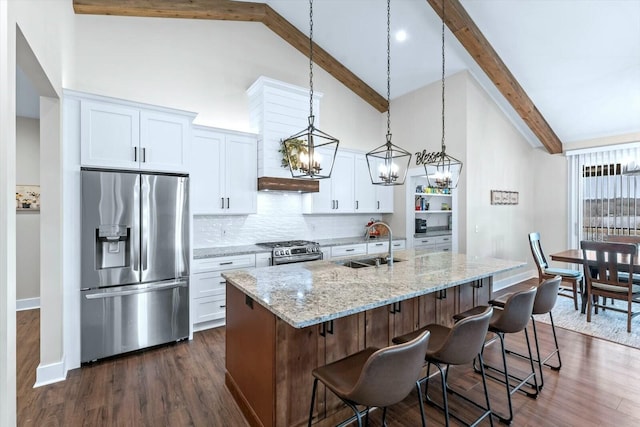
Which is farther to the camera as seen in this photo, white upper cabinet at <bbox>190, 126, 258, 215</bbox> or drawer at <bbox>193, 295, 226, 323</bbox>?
white upper cabinet at <bbox>190, 126, 258, 215</bbox>

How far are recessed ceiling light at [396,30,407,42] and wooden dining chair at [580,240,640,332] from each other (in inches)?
146

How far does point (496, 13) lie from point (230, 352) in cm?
483

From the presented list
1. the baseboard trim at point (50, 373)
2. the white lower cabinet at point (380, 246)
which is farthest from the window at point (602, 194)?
the baseboard trim at point (50, 373)

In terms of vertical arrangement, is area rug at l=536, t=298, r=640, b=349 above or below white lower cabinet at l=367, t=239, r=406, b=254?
below

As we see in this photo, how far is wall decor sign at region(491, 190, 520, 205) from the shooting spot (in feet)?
17.9

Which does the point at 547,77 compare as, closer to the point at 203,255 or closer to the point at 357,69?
the point at 357,69

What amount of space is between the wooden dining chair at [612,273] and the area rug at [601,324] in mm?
113

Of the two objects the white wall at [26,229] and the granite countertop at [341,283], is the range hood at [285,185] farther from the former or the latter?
the white wall at [26,229]

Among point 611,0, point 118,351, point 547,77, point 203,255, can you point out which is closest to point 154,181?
point 203,255

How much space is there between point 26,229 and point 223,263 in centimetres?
323

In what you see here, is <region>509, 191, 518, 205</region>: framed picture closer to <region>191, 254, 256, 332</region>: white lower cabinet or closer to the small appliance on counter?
the small appliance on counter

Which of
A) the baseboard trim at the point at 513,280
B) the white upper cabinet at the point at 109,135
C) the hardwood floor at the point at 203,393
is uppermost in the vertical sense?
the white upper cabinet at the point at 109,135

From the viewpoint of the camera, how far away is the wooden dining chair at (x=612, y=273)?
3527 millimetres

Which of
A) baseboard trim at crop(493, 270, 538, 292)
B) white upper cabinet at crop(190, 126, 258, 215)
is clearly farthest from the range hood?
baseboard trim at crop(493, 270, 538, 292)
